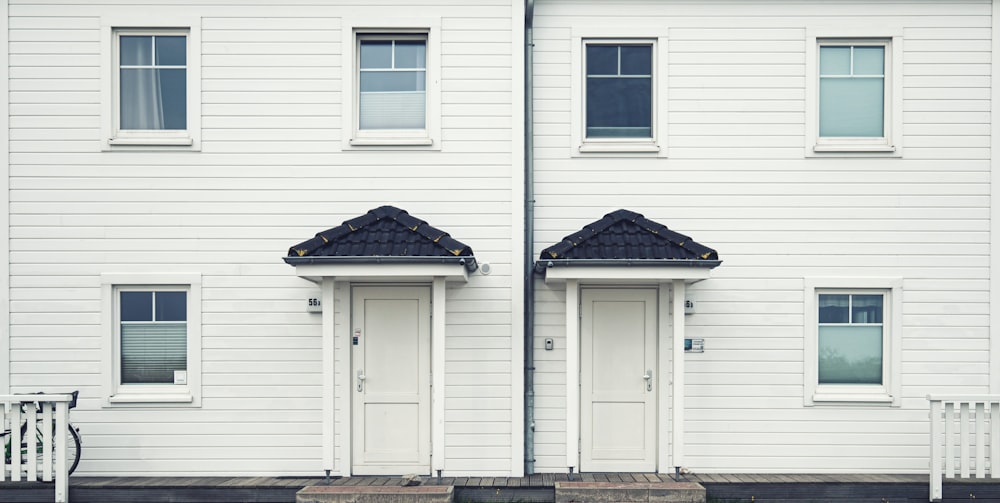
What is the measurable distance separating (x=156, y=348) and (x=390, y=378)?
2418 mm

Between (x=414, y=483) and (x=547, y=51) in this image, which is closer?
(x=414, y=483)

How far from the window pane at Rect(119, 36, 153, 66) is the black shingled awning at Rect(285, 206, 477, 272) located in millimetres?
2816

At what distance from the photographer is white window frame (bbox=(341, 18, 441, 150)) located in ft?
29.6

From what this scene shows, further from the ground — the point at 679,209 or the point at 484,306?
the point at 679,209

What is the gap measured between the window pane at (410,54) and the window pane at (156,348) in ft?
11.5

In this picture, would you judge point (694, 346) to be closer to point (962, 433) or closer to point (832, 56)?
point (962, 433)

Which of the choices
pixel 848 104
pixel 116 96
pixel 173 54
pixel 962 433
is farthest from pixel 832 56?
pixel 116 96

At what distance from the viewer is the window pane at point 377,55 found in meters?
9.24

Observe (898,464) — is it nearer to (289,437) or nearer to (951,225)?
(951,225)

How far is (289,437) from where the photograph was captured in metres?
9.04

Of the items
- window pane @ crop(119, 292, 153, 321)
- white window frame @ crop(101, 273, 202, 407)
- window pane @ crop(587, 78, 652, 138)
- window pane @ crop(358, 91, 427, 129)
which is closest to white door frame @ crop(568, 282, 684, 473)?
window pane @ crop(587, 78, 652, 138)

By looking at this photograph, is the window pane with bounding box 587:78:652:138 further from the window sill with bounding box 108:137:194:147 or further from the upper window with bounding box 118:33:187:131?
the upper window with bounding box 118:33:187:131

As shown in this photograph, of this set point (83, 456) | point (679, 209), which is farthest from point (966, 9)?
point (83, 456)

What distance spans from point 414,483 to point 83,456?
3441 millimetres
